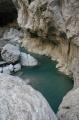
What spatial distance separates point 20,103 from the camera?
135 inches

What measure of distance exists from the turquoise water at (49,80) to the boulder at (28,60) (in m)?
0.32

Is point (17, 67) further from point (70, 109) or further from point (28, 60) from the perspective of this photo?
point (70, 109)

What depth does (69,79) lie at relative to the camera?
10906 millimetres

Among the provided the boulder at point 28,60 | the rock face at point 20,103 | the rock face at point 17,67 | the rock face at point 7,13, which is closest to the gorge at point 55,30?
the boulder at point 28,60

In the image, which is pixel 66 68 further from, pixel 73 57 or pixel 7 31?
pixel 7 31

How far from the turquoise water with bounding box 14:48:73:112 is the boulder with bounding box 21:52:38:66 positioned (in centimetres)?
32

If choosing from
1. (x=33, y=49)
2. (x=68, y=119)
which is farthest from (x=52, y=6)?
(x=68, y=119)

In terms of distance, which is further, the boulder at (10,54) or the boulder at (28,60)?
the boulder at (10,54)

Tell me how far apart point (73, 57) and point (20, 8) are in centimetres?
629

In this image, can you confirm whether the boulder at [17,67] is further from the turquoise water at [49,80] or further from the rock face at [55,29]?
the rock face at [55,29]

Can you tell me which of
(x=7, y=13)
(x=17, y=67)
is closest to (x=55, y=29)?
(x=17, y=67)

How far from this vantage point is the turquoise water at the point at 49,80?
9320 mm

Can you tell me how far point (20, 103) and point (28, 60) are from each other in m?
10.3

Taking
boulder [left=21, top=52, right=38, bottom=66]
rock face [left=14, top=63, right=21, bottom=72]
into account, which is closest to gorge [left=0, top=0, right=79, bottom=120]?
boulder [left=21, top=52, right=38, bottom=66]
